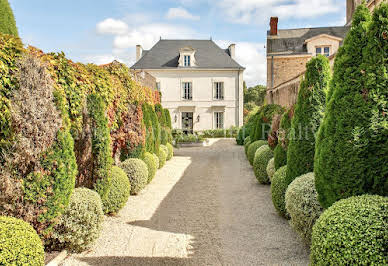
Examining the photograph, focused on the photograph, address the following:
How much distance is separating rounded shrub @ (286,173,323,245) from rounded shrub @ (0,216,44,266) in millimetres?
3142

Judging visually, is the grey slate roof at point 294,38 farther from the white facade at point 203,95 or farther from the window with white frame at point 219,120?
the window with white frame at point 219,120

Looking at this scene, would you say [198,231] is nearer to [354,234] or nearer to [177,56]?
[354,234]

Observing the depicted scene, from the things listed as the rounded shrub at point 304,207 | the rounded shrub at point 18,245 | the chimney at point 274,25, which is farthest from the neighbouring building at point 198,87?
the rounded shrub at point 18,245

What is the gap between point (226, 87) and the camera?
89.4 ft

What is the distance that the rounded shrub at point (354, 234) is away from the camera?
8.50 ft

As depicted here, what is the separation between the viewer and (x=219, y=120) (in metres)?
27.7

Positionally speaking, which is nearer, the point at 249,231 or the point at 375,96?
the point at 375,96

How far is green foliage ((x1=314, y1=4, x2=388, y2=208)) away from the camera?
3172mm

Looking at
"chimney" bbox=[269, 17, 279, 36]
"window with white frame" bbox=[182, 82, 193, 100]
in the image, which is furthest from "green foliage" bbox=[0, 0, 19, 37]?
"window with white frame" bbox=[182, 82, 193, 100]

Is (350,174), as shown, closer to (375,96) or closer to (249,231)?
(375,96)

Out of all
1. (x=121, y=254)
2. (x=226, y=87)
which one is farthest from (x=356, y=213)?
(x=226, y=87)

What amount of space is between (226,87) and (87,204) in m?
23.7

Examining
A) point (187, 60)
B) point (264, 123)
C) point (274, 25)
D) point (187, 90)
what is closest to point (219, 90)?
point (187, 90)

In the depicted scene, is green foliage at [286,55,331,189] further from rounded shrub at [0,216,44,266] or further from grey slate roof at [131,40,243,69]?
grey slate roof at [131,40,243,69]
